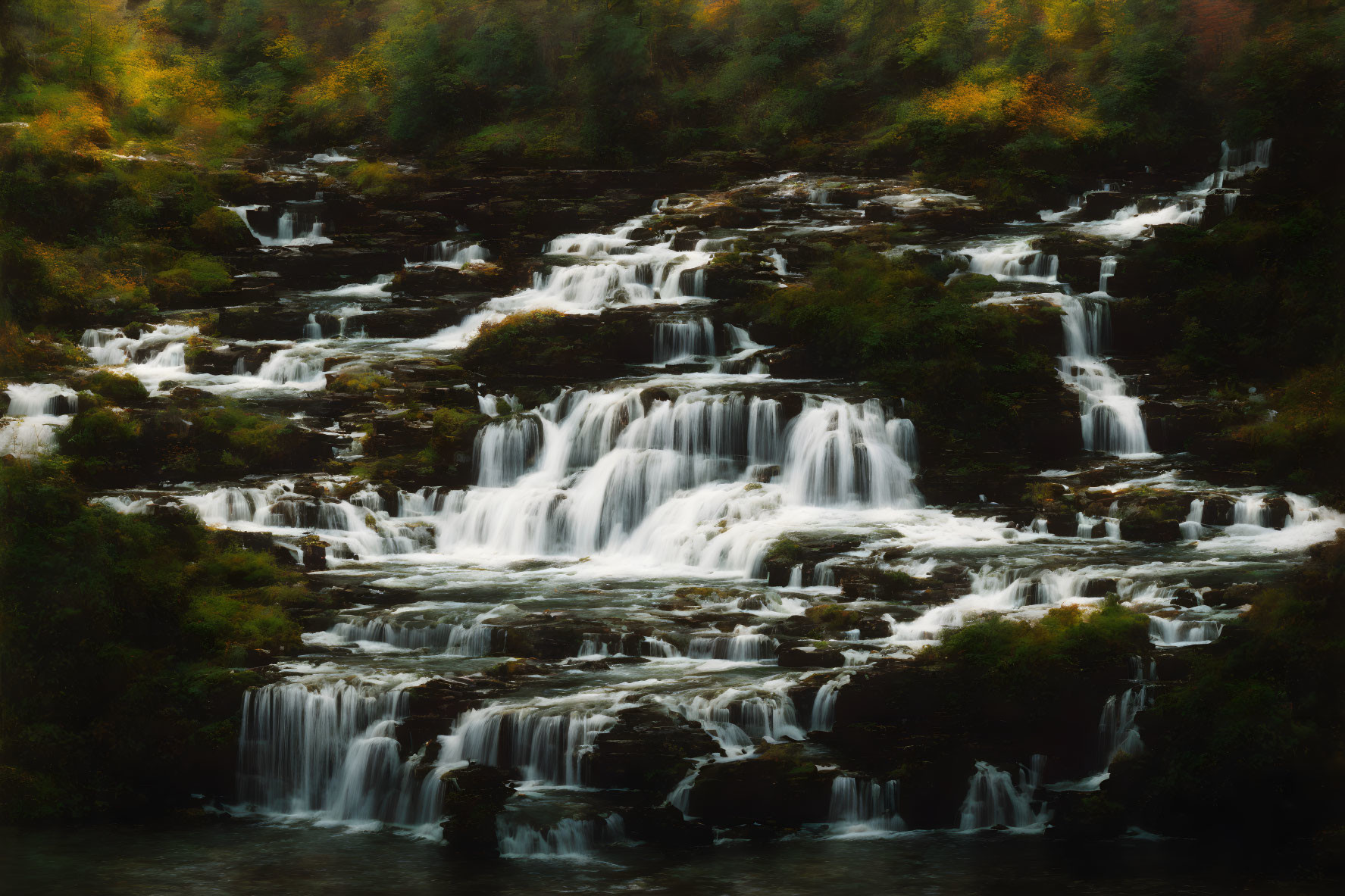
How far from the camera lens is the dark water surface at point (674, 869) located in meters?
10.4

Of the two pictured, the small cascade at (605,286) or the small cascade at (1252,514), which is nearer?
the small cascade at (1252,514)

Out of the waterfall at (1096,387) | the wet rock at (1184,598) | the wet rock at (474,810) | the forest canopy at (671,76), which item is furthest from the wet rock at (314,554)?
the forest canopy at (671,76)

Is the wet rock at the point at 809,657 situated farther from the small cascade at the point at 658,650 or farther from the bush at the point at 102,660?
the bush at the point at 102,660

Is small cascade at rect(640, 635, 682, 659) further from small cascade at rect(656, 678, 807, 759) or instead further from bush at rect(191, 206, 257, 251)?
bush at rect(191, 206, 257, 251)

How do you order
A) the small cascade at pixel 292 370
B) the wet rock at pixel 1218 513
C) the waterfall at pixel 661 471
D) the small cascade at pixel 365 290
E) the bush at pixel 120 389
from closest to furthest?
the wet rock at pixel 1218 513, the waterfall at pixel 661 471, the bush at pixel 120 389, the small cascade at pixel 292 370, the small cascade at pixel 365 290

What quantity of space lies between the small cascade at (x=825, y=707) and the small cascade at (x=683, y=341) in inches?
470

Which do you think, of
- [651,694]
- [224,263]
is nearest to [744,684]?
[651,694]

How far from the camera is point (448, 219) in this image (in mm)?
32094

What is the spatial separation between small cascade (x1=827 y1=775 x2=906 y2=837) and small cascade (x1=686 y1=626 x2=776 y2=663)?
100 inches

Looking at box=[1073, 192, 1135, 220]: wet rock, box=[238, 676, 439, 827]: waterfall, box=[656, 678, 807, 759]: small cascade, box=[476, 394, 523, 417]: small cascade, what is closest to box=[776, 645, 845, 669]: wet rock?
box=[656, 678, 807, 759]: small cascade

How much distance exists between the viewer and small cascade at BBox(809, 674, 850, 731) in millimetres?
12523

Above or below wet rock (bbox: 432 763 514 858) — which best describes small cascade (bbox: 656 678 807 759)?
above

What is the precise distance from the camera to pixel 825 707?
12578 millimetres

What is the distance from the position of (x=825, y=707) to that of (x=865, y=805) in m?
1.17
